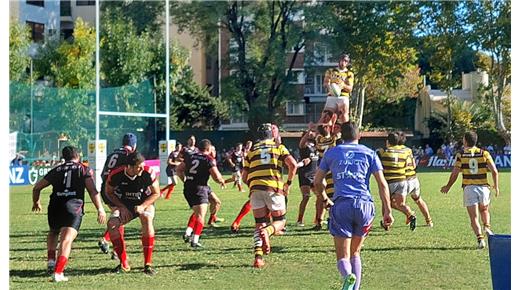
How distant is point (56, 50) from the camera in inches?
1668

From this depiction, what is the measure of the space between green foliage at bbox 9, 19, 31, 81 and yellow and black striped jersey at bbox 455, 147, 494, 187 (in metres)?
29.6

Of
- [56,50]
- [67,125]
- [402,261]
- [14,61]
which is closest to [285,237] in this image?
[402,261]

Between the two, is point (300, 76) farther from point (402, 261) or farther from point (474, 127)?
point (402, 261)

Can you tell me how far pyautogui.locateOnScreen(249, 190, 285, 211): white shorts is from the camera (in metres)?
10.8

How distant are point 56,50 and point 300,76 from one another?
564 inches

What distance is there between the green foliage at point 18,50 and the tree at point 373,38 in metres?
16.4

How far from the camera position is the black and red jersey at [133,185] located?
10320 mm

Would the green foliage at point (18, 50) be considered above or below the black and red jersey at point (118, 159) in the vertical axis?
above

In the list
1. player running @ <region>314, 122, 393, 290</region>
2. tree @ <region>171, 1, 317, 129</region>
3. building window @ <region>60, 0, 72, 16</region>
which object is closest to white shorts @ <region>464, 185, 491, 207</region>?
player running @ <region>314, 122, 393, 290</region>

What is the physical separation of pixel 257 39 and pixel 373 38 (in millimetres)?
9512

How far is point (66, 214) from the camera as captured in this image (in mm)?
10055

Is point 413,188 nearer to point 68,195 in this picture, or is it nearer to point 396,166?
point 396,166

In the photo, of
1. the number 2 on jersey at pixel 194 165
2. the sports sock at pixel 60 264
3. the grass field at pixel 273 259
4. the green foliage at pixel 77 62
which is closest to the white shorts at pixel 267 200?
the grass field at pixel 273 259

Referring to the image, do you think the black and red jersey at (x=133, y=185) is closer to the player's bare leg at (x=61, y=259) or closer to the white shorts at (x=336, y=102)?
the player's bare leg at (x=61, y=259)
